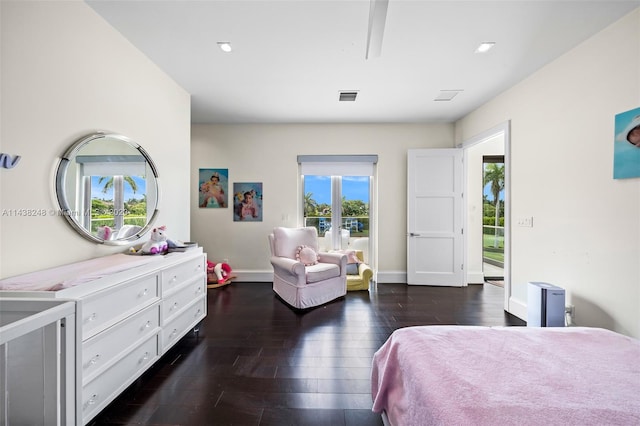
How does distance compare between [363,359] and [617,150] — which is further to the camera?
[363,359]

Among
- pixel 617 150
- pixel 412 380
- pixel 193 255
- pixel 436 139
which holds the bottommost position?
pixel 412 380

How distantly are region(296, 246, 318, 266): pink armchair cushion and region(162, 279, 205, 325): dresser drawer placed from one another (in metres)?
1.44

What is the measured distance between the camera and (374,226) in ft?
15.5

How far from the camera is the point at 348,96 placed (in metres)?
3.44

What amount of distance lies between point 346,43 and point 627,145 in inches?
92.5

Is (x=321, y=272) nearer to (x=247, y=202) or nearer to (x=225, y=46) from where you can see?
(x=247, y=202)

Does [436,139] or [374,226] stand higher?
[436,139]

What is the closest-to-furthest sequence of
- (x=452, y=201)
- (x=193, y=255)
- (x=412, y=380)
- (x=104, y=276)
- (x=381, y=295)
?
1. (x=412, y=380)
2. (x=104, y=276)
3. (x=193, y=255)
4. (x=381, y=295)
5. (x=452, y=201)

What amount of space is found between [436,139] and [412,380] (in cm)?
437

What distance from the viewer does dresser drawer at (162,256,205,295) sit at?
2088 mm

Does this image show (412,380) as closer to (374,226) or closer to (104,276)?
(104,276)

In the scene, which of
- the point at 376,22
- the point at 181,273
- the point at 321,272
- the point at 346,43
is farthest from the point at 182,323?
the point at 346,43

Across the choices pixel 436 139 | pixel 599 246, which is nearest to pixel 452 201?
pixel 436 139

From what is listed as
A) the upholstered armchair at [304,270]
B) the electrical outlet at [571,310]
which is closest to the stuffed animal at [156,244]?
the upholstered armchair at [304,270]
